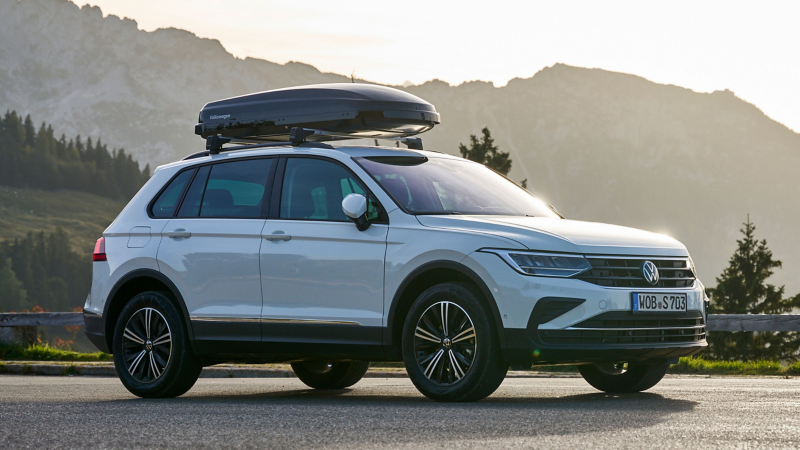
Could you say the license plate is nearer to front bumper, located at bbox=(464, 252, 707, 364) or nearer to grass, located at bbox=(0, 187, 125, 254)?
front bumper, located at bbox=(464, 252, 707, 364)

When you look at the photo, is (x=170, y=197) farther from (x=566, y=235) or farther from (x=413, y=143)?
(x=566, y=235)

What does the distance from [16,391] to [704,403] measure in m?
6.05

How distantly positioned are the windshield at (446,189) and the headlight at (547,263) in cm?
101

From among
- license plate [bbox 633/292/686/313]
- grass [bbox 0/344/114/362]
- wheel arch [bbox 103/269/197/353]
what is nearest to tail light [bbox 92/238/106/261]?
wheel arch [bbox 103/269/197/353]

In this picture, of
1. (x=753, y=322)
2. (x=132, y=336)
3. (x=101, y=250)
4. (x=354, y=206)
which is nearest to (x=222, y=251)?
(x=132, y=336)

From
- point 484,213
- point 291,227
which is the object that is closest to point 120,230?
point 291,227

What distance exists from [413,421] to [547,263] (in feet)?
4.96

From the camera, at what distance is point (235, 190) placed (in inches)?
324

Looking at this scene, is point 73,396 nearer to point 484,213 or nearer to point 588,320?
point 484,213

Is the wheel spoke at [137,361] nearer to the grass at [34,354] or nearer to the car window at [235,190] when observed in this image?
the car window at [235,190]

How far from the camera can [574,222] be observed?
294 inches

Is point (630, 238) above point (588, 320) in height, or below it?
above

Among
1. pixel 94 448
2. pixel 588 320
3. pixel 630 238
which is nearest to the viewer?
pixel 94 448

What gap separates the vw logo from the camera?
22.0 feet
